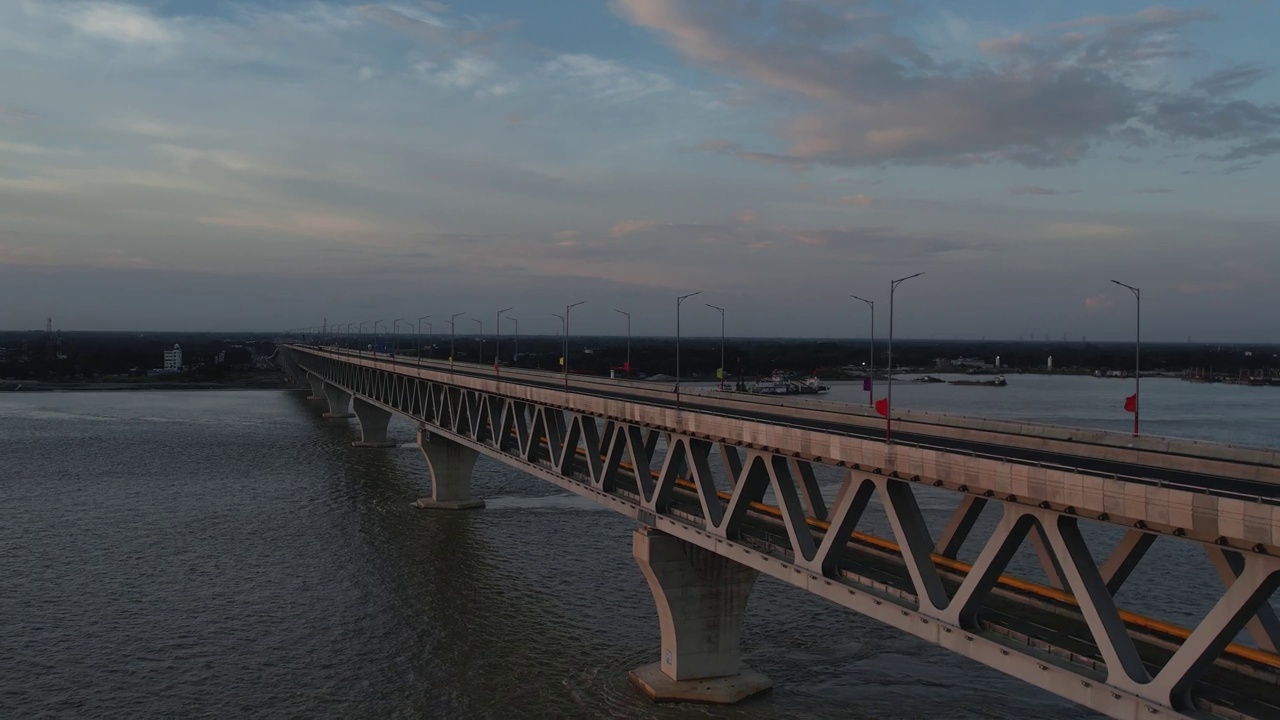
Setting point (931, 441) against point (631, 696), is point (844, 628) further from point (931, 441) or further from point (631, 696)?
point (931, 441)

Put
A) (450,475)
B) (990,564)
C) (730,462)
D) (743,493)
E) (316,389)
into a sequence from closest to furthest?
(990,564), (743,493), (730,462), (450,475), (316,389)

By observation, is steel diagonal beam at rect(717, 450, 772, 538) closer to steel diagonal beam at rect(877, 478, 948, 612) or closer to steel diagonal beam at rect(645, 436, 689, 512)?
steel diagonal beam at rect(645, 436, 689, 512)

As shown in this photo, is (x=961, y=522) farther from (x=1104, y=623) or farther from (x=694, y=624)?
(x=694, y=624)

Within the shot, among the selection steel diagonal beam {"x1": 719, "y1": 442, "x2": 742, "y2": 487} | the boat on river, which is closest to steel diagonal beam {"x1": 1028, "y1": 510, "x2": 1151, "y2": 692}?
steel diagonal beam {"x1": 719, "y1": 442, "x2": 742, "y2": 487}

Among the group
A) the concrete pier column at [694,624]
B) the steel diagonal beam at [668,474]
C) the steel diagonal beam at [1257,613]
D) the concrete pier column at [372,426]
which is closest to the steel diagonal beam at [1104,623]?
the steel diagonal beam at [1257,613]

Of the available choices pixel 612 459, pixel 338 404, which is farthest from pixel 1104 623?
pixel 338 404

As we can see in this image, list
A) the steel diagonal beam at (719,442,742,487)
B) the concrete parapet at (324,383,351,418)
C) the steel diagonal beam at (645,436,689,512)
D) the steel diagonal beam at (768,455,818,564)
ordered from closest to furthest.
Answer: the steel diagonal beam at (768,455,818,564) → the steel diagonal beam at (719,442,742,487) → the steel diagonal beam at (645,436,689,512) → the concrete parapet at (324,383,351,418)

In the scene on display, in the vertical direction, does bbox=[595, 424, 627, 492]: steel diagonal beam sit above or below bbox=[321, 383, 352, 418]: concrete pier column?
above
